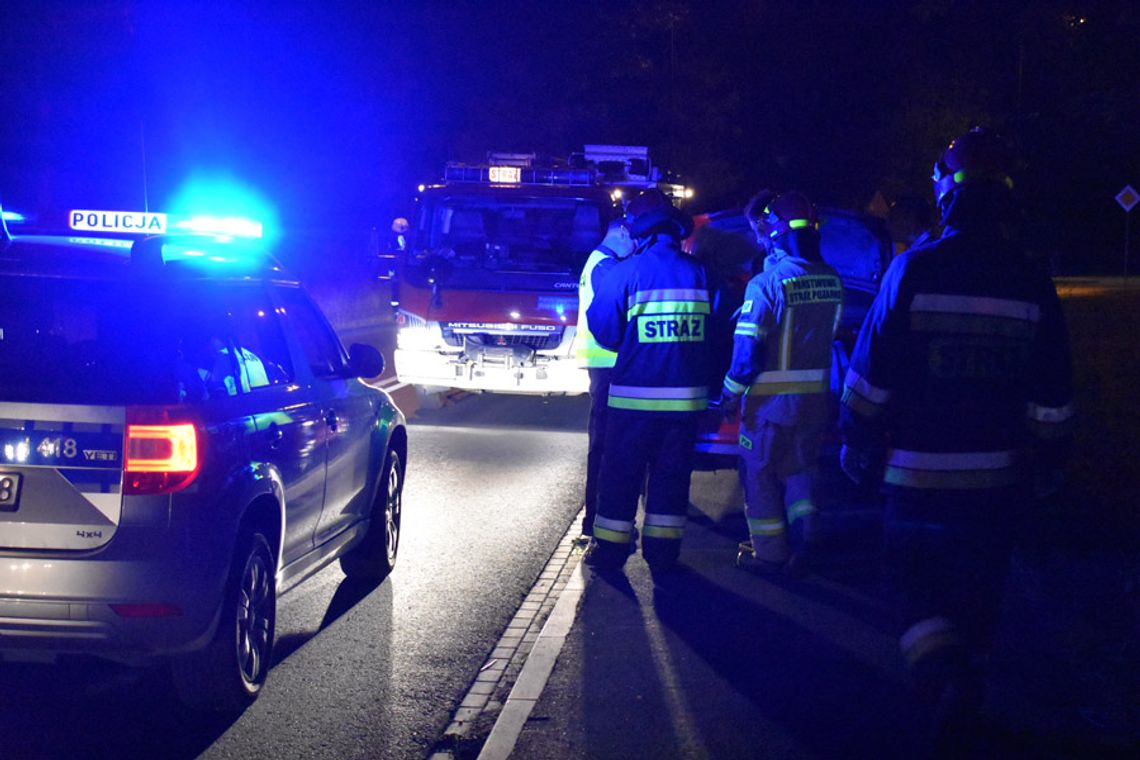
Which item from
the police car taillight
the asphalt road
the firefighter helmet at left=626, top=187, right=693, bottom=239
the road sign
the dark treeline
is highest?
the dark treeline

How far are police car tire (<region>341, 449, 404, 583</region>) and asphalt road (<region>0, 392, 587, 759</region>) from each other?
0.33 feet

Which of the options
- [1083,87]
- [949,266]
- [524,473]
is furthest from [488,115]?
[949,266]

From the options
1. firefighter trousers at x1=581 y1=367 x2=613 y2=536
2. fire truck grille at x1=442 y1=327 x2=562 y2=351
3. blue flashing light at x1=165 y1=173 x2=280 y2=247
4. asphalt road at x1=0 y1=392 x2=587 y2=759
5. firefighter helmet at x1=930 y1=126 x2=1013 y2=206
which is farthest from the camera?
fire truck grille at x1=442 y1=327 x2=562 y2=351

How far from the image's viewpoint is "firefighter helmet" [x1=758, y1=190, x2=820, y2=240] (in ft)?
22.7

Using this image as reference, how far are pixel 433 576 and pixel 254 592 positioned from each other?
220cm

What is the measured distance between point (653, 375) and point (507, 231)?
6.94 meters

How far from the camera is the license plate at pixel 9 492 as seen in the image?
4.54 m

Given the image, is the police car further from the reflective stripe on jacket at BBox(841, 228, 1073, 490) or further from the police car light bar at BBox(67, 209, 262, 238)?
the reflective stripe on jacket at BBox(841, 228, 1073, 490)

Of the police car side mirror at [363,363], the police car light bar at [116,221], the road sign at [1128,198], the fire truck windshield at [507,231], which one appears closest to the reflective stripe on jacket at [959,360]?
the police car side mirror at [363,363]

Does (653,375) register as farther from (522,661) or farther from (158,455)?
(158,455)

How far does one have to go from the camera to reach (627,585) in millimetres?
7082

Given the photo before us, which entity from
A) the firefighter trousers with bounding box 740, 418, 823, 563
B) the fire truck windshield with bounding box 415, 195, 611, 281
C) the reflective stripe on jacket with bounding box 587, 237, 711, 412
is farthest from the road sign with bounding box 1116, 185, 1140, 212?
the reflective stripe on jacket with bounding box 587, 237, 711, 412

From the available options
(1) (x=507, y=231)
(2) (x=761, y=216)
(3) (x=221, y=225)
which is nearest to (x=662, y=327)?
(2) (x=761, y=216)

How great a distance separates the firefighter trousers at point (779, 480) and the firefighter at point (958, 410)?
8.63ft
